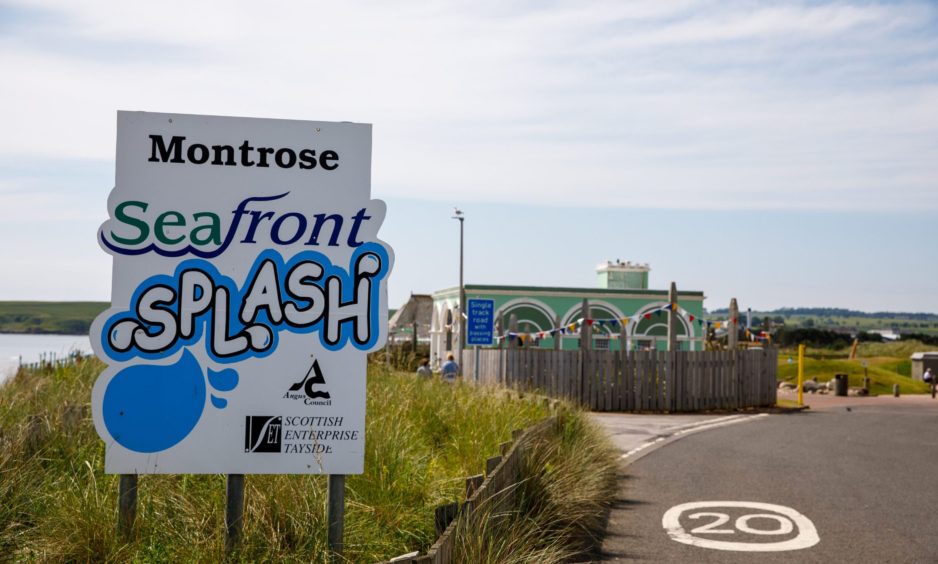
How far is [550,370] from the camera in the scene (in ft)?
90.3

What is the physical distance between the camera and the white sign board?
5691 mm

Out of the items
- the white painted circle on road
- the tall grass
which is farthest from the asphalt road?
the tall grass

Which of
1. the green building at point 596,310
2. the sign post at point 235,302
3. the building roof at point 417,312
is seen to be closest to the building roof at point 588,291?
the green building at point 596,310

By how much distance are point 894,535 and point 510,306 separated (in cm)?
3761

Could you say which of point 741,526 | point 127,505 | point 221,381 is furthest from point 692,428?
point 127,505

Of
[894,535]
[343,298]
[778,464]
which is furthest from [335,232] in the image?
[778,464]

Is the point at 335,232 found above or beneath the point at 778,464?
above

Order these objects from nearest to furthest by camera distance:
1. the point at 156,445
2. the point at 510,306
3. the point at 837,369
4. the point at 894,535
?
the point at 156,445, the point at 894,535, the point at 510,306, the point at 837,369

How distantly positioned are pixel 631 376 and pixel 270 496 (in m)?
22.1

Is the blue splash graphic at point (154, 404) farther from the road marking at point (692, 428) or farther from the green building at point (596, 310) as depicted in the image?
the green building at point (596, 310)

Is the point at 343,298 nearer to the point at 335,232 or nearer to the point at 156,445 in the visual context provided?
the point at 335,232

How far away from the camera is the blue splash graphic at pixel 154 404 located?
5676 millimetres

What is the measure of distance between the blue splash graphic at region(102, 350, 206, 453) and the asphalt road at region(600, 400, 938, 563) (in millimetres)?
3747

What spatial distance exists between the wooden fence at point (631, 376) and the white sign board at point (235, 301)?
69.1 ft
